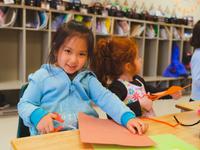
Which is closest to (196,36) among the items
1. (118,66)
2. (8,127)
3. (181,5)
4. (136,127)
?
(118,66)

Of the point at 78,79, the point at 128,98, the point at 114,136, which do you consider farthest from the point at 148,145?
the point at 128,98

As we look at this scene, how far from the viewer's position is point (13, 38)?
3732 mm

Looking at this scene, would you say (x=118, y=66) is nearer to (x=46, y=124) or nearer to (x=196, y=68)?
(x=46, y=124)

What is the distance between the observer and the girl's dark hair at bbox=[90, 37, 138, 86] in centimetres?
152

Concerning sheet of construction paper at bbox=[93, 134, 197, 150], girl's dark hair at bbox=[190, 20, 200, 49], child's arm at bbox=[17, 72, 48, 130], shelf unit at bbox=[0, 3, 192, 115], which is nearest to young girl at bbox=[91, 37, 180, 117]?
child's arm at bbox=[17, 72, 48, 130]

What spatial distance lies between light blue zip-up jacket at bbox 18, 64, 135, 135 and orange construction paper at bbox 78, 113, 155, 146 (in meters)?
0.09

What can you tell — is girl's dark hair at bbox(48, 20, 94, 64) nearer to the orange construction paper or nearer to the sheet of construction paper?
the orange construction paper

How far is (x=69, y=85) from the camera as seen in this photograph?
48.5 inches

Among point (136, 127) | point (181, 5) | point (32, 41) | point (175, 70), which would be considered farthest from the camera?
point (181, 5)

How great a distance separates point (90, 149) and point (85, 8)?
328cm

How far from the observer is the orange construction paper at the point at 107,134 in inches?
34.3

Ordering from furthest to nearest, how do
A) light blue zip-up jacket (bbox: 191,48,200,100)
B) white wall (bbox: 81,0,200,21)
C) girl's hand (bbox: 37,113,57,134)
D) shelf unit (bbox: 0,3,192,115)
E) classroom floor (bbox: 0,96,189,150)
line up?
white wall (bbox: 81,0,200,21)
shelf unit (bbox: 0,3,192,115)
classroom floor (bbox: 0,96,189,150)
light blue zip-up jacket (bbox: 191,48,200,100)
girl's hand (bbox: 37,113,57,134)

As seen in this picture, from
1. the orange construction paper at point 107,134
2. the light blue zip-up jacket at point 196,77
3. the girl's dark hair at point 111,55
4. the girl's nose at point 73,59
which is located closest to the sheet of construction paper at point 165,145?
the orange construction paper at point 107,134

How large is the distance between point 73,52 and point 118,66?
15.6 inches
